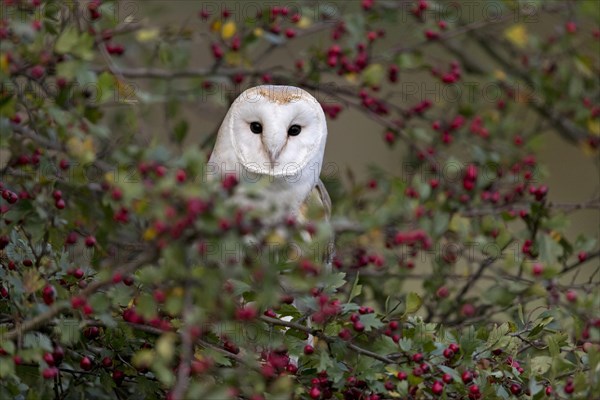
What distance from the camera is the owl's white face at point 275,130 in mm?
2365

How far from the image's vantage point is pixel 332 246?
244 centimetres

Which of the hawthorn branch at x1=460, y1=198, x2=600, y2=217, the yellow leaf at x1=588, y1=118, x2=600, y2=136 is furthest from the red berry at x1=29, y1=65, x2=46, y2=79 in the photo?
the yellow leaf at x1=588, y1=118, x2=600, y2=136

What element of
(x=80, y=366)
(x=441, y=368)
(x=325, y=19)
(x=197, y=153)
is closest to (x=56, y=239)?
(x=80, y=366)

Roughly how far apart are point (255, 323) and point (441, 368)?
1.03 ft

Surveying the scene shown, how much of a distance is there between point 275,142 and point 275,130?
0.09ft

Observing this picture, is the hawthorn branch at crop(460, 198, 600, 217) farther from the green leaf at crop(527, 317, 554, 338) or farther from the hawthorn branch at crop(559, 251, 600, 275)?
the green leaf at crop(527, 317, 554, 338)

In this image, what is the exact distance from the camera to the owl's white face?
2.37 m

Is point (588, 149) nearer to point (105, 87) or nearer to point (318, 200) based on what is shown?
point (318, 200)

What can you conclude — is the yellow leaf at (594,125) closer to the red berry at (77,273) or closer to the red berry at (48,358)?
the red berry at (77,273)

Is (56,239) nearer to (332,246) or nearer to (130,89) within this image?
(130,89)

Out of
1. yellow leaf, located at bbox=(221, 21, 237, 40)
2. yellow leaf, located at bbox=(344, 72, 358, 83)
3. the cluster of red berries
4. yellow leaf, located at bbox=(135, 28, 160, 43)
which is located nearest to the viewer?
the cluster of red berries

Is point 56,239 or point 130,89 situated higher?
point 130,89

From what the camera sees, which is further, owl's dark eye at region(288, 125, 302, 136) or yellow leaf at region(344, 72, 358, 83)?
yellow leaf at region(344, 72, 358, 83)

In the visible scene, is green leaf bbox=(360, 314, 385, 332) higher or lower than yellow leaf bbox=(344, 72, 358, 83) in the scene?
higher
